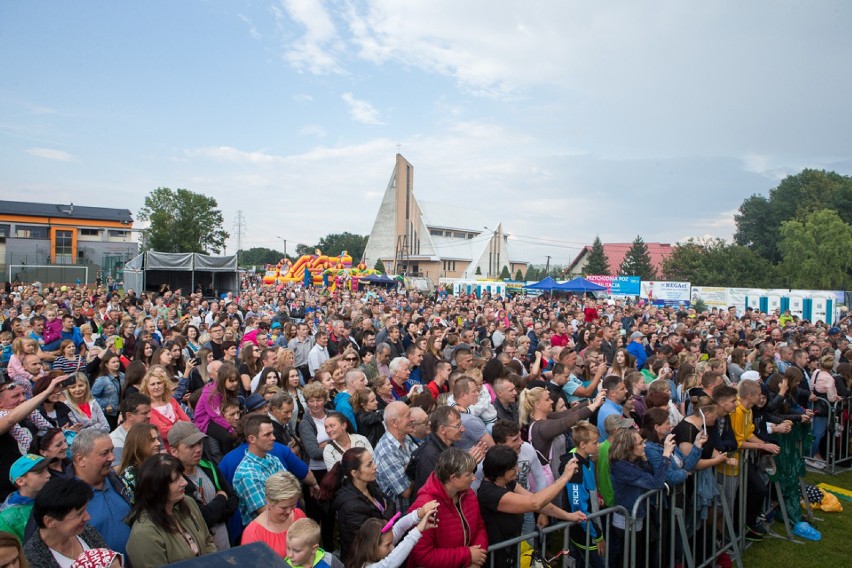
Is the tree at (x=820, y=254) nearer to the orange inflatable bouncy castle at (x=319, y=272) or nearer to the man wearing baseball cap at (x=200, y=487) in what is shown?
the orange inflatable bouncy castle at (x=319, y=272)

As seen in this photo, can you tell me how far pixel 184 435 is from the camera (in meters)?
3.61

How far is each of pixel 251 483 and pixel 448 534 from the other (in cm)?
146

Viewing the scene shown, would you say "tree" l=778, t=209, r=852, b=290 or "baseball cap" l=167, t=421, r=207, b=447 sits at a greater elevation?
"tree" l=778, t=209, r=852, b=290

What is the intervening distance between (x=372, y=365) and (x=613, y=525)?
13.2 ft

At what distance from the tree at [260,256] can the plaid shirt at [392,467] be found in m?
121

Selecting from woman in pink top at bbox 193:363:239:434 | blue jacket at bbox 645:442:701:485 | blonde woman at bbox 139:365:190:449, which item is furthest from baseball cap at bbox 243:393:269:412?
blue jacket at bbox 645:442:701:485

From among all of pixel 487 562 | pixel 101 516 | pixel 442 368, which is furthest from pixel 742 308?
pixel 101 516

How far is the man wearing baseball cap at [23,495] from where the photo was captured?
299 centimetres

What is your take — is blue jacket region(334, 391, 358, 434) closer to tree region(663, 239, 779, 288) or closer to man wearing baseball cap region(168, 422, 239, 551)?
man wearing baseball cap region(168, 422, 239, 551)

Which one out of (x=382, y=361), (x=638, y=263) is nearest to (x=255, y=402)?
(x=382, y=361)

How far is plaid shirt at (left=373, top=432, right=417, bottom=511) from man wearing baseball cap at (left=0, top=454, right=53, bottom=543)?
2027 millimetres

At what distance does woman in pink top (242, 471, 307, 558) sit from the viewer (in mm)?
3131

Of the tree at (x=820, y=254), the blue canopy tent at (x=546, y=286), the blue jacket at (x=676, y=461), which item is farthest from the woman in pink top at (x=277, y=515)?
the tree at (x=820, y=254)

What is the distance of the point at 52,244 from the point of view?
5466 centimetres
